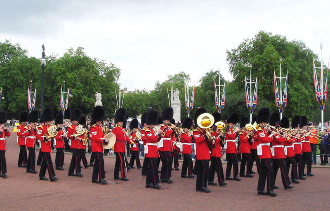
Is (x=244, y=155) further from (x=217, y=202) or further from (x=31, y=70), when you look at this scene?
(x=31, y=70)

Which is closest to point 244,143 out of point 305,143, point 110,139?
point 305,143

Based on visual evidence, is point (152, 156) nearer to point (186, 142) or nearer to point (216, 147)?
point (216, 147)

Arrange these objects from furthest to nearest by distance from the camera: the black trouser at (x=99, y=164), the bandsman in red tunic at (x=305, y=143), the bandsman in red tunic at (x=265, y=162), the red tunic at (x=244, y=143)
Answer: the bandsman in red tunic at (x=305, y=143) < the red tunic at (x=244, y=143) < the black trouser at (x=99, y=164) < the bandsman in red tunic at (x=265, y=162)

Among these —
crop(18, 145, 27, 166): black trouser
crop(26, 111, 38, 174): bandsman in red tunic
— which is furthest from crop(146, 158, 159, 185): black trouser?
crop(18, 145, 27, 166): black trouser

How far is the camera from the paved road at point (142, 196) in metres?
7.16

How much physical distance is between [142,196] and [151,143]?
1.70 metres

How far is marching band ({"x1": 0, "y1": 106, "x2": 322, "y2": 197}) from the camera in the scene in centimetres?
888

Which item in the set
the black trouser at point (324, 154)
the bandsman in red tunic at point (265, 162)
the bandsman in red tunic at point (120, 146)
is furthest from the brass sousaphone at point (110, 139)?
the black trouser at point (324, 154)

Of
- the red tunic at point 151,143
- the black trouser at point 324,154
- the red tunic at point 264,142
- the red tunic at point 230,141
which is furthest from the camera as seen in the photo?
the black trouser at point 324,154

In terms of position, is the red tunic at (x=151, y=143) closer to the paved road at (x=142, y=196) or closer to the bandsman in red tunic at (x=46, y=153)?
the paved road at (x=142, y=196)

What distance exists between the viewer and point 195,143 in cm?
965

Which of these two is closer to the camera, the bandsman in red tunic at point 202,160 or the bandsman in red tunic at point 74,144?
the bandsman in red tunic at point 202,160

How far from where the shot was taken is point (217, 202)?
7652mm

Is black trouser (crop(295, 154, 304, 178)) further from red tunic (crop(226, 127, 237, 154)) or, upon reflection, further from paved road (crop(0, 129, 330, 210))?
red tunic (crop(226, 127, 237, 154))
